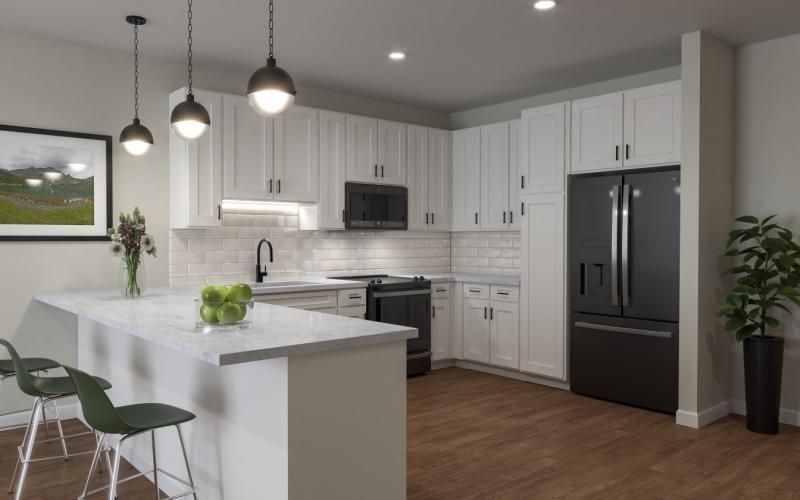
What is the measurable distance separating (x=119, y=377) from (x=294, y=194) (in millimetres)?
2090

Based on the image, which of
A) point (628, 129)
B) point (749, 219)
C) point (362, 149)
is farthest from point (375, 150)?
point (749, 219)

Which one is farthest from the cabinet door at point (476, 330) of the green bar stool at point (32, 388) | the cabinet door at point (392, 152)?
the green bar stool at point (32, 388)

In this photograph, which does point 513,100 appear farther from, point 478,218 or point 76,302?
point 76,302

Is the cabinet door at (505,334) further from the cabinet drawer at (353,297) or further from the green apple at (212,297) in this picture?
the green apple at (212,297)

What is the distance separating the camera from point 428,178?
622 centimetres

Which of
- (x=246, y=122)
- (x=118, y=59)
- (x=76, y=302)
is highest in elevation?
(x=118, y=59)

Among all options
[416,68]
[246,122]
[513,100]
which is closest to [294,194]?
[246,122]

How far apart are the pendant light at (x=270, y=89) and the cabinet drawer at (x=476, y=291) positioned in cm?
345

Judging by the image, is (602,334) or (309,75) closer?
(602,334)

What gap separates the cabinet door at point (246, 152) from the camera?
4793mm

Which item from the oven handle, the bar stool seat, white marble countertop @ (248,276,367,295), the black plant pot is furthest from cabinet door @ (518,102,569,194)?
the bar stool seat

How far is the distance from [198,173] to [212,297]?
237 cm

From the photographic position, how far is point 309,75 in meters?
5.25

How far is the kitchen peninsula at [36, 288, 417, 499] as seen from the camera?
2199 mm
